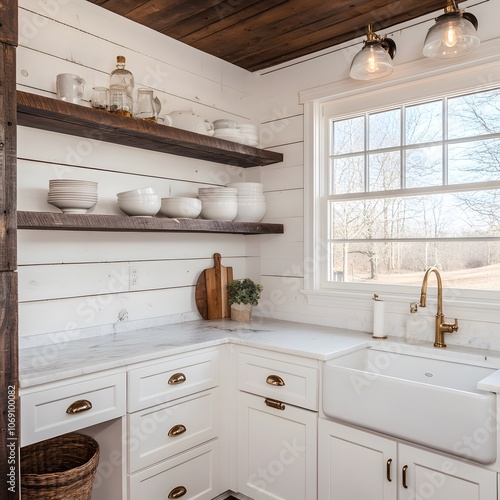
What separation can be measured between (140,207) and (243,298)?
89cm

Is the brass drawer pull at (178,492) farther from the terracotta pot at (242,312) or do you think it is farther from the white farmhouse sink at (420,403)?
the terracotta pot at (242,312)

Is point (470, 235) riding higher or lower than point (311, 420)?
higher

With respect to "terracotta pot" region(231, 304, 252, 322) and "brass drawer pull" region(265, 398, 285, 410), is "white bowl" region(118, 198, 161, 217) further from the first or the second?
"brass drawer pull" region(265, 398, 285, 410)

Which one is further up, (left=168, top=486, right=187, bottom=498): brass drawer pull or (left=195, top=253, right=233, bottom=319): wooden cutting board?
(left=195, top=253, right=233, bottom=319): wooden cutting board

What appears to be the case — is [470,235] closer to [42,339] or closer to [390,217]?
[390,217]

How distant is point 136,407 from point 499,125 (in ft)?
6.77

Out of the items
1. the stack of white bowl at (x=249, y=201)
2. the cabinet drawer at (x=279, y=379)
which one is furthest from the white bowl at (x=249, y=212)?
the cabinet drawer at (x=279, y=379)

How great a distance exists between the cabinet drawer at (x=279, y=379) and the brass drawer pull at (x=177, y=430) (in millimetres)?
341

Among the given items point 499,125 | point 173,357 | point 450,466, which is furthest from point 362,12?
point 450,466

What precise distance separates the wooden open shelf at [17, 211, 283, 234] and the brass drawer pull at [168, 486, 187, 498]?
1.20 meters

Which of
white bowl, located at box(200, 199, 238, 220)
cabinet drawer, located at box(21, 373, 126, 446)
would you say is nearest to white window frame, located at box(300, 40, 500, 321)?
white bowl, located at box(200, 199, 238, 220)

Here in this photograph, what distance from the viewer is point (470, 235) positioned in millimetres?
2230

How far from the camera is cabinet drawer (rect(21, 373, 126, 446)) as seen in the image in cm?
161

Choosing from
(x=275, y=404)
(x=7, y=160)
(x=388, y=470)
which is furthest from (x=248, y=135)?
(x=388, y=470)
